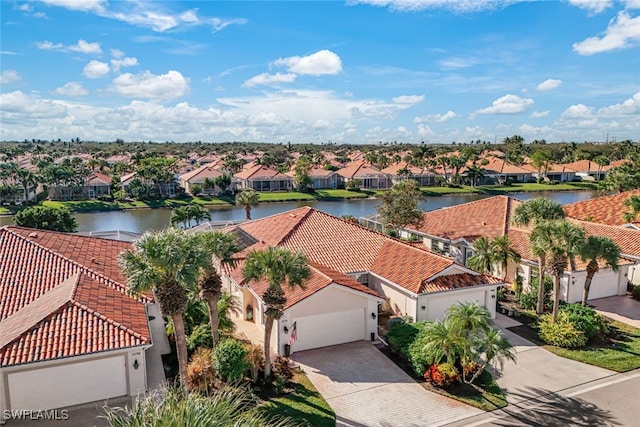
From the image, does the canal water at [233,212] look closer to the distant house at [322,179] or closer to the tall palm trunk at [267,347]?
the distant house at [322,179]

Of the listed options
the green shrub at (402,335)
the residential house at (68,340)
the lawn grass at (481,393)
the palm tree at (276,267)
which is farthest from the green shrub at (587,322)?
the residential house at (68,340)

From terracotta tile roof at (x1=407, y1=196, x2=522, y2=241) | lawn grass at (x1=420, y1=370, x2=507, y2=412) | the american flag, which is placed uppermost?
terracotta tile roof at (x1=407, y1=196, x2=522, y2=241)

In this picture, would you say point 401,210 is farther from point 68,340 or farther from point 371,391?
point 68,340

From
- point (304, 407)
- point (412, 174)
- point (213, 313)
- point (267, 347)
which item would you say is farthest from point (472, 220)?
point (412, 174)

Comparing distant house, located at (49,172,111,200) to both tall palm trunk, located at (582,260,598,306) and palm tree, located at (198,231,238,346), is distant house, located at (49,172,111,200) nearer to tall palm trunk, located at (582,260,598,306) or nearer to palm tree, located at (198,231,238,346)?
palm tree, located at (198,231,238,346)

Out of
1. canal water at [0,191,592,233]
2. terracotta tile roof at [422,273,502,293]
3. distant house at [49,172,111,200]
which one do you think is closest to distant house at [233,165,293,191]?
canal water at [0,191,592,233]

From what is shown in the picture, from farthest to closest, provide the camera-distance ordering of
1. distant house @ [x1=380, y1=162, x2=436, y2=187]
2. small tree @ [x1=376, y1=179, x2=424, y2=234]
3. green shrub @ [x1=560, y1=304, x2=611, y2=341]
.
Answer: distant house @ [x1=380, y1=162, x2=436, y2=187], small tree @ [x1=376, y1=179, x2=424, y2=234], green shrub @ [x1=560, y1=304, x2=611, y2=341]

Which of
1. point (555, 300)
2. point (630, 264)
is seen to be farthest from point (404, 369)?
point (630, 264)

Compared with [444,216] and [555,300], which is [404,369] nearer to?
[555,300]
